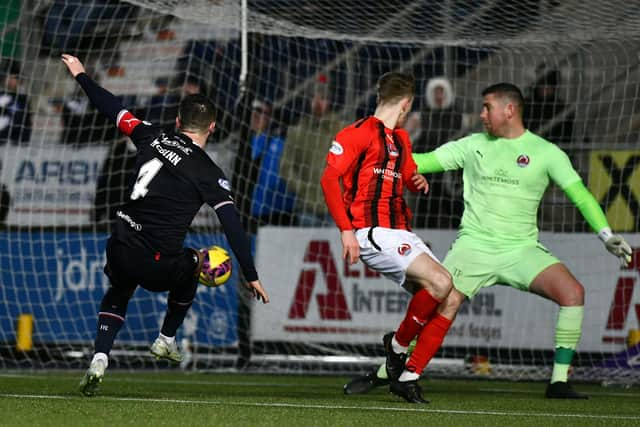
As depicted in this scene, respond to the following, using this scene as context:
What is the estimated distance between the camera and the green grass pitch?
571 cm

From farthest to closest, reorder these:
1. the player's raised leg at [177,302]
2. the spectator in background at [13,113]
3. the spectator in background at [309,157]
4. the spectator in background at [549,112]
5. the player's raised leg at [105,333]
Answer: the spectator in background at [13,113] < the spectator in background at [309,157] < the spectator in background at [549,112] < the player's raised leg at [177,302] < the player's raised leg at [105,333]

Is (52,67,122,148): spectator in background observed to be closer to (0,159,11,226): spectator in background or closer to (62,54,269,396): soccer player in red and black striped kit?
(0,159,11,226): spectator in background

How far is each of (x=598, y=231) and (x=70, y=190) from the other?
220 inches

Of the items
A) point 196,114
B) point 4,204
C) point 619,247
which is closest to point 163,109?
point 4,204

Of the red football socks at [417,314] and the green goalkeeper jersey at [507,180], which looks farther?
the green goalkeeper jersey at [507,180]

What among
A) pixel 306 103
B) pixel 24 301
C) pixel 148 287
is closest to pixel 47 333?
pixel 24 301

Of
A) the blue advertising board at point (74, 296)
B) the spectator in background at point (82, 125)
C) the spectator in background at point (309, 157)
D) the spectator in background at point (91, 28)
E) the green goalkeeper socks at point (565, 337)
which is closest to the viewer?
the green goalkeeper socks at point (565, 337)

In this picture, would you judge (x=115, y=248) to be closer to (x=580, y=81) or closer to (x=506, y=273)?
(x=506, y=273)

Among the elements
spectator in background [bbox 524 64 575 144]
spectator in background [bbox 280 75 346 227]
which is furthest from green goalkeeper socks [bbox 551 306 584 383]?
spectator in background [bbox 280 75 346 227]

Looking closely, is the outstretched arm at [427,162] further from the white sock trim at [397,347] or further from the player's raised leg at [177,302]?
the player's raised leg at [177,302]

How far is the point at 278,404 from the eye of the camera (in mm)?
6742

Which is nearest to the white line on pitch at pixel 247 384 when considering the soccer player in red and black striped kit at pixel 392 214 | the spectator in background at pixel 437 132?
the soccer player in red and black striped kit at pixel 392 214

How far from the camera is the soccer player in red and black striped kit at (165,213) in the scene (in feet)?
22.4

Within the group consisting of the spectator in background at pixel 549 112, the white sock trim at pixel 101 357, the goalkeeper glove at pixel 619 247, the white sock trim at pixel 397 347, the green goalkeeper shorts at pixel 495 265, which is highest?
the spectator in background at pixel 549 112
